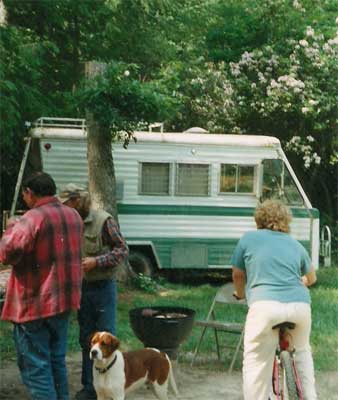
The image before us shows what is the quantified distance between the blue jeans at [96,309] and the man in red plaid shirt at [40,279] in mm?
984

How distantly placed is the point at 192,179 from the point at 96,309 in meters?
7.66

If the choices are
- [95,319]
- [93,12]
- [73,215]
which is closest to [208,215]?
[93,12]

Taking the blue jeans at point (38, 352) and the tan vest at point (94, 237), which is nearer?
the blue jeans at point (38, 352)

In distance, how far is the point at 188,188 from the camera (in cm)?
1344

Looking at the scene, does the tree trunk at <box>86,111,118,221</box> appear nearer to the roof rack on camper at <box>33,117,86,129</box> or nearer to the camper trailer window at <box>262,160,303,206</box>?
the roof rack on camper at <box>33,117,86,129</box>

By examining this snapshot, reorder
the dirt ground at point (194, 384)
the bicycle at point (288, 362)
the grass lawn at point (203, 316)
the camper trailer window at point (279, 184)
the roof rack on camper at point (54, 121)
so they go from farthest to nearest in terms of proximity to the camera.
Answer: the camper trailer window at point (279, 184), the roof rack on camper at point (54, 121), the grass lawn at point (203, 316), the dirt ground at point (194, 384), the bicycle at point (288, 362)

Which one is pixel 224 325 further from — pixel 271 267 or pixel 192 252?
pixel 192 252

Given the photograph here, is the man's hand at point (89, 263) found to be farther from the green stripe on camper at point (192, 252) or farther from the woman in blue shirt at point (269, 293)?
the green stripe on camper at point (192, 252)

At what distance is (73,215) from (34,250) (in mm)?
364

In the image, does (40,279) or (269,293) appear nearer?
(40,279)

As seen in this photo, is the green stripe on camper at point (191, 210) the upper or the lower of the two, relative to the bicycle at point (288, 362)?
upper

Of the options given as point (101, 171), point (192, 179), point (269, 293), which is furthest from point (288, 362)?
point (192, 179)

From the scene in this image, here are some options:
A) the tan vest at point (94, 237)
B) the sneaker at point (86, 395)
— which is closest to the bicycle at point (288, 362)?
the tan vest at point (94, 237)

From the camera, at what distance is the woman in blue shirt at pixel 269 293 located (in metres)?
4.95
